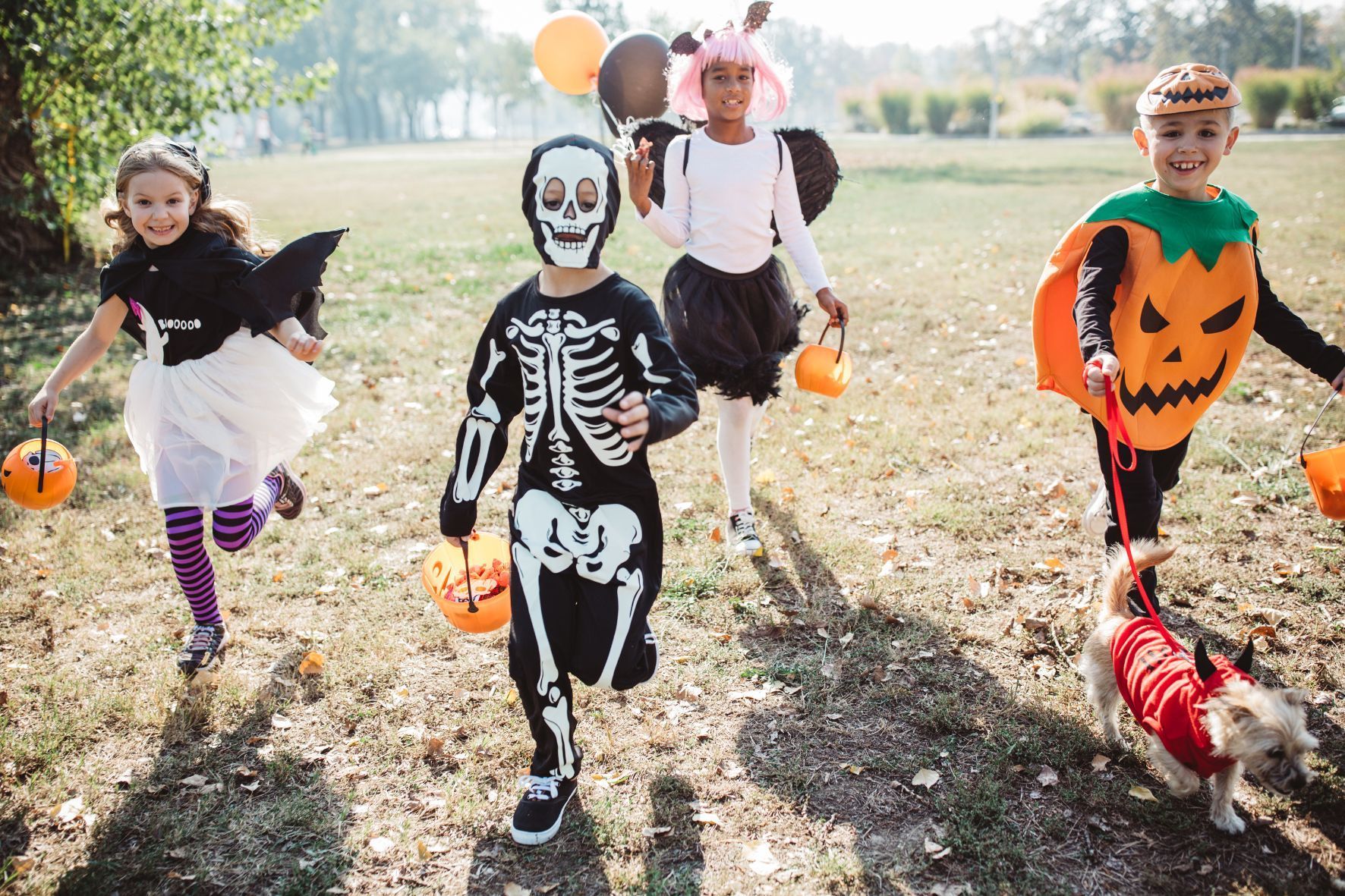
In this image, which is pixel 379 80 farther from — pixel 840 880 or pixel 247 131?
pixel 840 880

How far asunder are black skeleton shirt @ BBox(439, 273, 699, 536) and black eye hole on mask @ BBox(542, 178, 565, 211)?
284mm

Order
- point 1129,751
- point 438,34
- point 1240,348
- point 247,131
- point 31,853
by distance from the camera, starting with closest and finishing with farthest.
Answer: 1. point 31,853
2. point 1129,751
3. point 1240,348
4. point 438,34
5. point 247,131

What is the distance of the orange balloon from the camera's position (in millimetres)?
5691

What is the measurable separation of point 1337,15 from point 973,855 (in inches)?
5006

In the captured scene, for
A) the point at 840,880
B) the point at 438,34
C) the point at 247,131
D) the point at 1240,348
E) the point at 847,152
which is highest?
the point at 438,34

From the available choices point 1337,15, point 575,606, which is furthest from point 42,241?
point 1337,15

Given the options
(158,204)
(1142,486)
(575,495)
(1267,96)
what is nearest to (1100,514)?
(1142,486)

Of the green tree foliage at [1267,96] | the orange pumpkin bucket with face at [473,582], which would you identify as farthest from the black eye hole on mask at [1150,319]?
the green tree foliage at [1267,96]

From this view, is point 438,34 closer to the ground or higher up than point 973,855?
higher up

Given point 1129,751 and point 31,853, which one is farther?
point 1129,751

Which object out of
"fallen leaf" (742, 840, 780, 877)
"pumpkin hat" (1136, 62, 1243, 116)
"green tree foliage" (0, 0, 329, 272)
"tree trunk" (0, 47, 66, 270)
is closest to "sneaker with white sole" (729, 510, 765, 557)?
"fallen leaf" (742, 840, 780, 877)

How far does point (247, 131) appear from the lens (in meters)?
128

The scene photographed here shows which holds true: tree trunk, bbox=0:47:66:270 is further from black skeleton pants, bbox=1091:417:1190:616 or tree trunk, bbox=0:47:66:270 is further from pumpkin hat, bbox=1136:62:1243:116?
black skeleton pants, bbox=1091:417:1190:616

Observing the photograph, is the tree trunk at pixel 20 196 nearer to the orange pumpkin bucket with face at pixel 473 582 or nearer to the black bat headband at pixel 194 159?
the black bat headband at pixel 194 159
